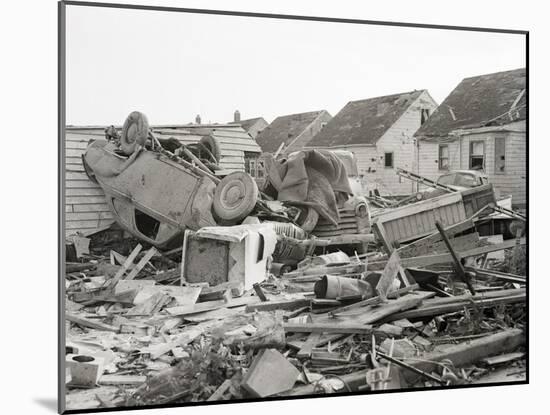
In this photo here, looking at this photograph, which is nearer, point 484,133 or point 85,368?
point 85,368

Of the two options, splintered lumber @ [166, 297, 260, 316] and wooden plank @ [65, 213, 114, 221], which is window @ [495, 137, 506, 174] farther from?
wooden plank @ [65, 213, 114, 221]

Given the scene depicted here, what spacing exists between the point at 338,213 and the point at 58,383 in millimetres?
2323

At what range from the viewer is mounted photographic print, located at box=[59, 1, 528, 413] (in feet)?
18.7

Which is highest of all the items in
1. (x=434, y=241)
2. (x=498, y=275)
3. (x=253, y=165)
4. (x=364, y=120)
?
(x=364, y=120)

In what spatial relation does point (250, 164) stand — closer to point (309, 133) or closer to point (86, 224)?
point (309, 133)

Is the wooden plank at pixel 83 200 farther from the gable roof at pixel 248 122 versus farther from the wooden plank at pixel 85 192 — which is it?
the gable roof at pixel 248 122

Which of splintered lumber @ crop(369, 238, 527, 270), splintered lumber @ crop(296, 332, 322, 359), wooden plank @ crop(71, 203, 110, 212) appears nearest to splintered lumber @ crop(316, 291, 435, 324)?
splintered lumber @ crop(296, 332, 322, 359)

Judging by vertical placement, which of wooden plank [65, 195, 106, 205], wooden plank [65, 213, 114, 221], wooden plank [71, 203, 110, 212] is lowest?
wooden plank [65, 213, 114, 221]

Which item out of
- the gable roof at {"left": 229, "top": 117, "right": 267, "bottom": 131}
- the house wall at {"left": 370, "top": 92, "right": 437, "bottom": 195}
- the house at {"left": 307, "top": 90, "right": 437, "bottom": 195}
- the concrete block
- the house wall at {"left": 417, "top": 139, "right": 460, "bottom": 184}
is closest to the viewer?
the concrete block

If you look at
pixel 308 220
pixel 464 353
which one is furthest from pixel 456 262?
pixel 308 220

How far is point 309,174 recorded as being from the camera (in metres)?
6.30

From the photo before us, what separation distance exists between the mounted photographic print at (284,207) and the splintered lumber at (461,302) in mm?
17

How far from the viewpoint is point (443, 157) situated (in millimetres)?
6555

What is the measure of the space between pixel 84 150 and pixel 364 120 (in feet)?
6.78
